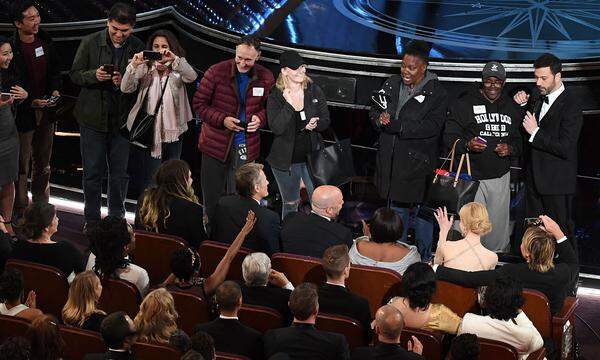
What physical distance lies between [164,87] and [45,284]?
2559mm

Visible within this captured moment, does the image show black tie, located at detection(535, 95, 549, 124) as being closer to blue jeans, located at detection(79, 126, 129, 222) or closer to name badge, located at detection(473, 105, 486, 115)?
name badge, located at detection(473, 105, 486, 115)

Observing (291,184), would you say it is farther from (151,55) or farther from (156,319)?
(156,319)

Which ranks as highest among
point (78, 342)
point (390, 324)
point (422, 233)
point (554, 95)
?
point (554, 95)

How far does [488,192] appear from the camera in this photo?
7918 millimetres

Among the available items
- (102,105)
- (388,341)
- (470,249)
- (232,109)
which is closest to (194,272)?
(388,341)

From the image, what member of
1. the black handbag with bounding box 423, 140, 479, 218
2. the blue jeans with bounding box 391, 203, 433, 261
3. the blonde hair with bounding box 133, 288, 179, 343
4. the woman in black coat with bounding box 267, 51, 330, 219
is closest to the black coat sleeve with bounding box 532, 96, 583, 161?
the black handbag with bounding box 423, 140, 479, 218

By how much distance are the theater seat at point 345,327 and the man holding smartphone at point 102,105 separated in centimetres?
305

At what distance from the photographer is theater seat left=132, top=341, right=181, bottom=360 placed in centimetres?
515

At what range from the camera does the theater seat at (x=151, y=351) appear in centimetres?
515

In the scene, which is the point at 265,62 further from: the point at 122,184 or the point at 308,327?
the point at 308,327

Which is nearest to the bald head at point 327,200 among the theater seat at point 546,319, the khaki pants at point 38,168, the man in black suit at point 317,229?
the man in black suit at point 317,229

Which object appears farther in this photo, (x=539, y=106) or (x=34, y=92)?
(x=34, y=92)

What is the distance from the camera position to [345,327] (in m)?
5.64

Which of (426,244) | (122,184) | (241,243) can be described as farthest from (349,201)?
(241,243)
